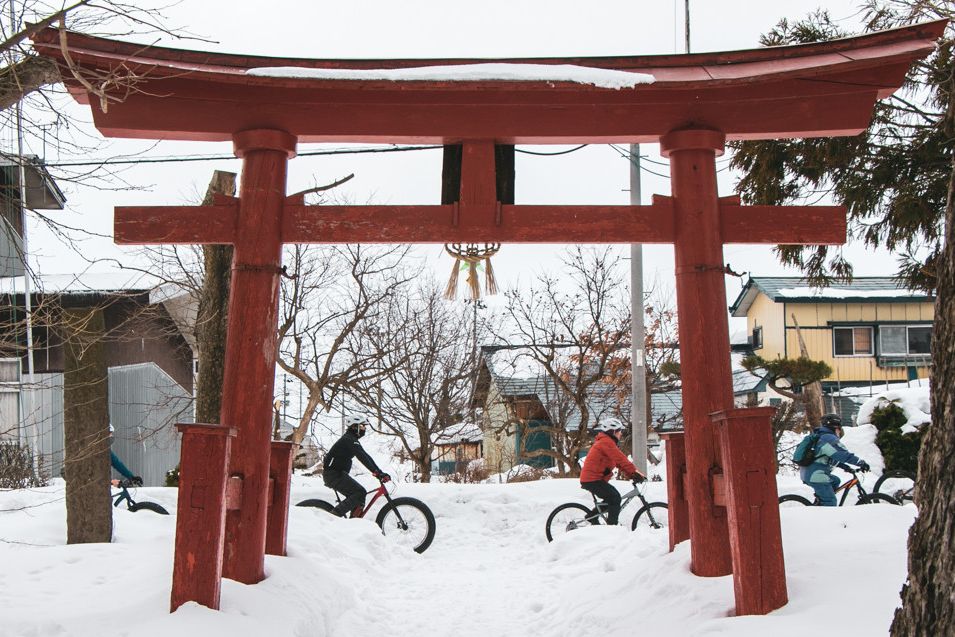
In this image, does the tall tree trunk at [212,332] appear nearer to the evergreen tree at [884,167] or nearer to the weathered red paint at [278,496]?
the weathered red paint at [278,496]

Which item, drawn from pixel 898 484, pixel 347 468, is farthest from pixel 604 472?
pixel 898 484

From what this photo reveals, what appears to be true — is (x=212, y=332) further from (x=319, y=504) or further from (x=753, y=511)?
(x=753, y=511)

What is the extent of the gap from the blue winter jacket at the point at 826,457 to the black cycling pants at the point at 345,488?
563 cm

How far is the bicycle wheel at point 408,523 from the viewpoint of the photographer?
37.2 ft

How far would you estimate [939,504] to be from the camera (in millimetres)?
2783

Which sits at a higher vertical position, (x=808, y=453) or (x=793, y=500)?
(x=808, y=453)

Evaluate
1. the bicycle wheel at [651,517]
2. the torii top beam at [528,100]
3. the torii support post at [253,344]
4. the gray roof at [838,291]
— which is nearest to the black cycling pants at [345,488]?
the bicycle wheel at [651,517]

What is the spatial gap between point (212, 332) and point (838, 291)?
2526 centimetres

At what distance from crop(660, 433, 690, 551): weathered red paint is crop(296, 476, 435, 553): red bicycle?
4641 millimetres

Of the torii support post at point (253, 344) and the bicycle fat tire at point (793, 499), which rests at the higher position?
the torii support post at point (253, 344)

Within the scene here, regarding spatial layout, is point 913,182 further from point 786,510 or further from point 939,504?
point 939,504

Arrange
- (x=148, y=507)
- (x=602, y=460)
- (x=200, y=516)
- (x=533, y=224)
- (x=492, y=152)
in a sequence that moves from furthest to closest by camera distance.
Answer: (x=148, y=507) → (x=602, y=460) → (x=492, y=152) → (x=533, y=224) → (x=200, y=516)

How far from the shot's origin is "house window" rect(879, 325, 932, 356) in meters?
30.2

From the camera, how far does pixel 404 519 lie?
1162 cm
